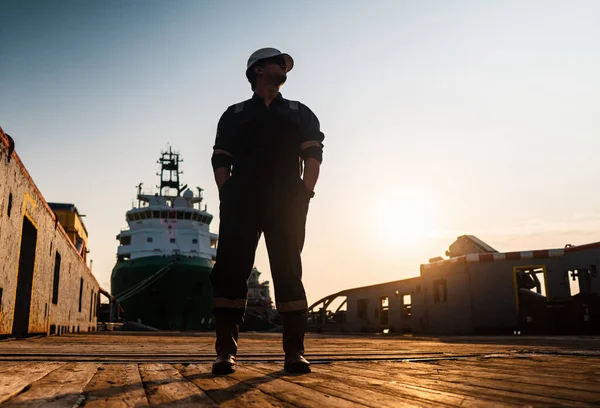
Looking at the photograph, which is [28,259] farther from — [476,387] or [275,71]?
[476,387]

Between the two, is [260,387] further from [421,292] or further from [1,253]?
[421,292]

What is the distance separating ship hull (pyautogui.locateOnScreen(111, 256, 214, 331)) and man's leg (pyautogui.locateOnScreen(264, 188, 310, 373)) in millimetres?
20825

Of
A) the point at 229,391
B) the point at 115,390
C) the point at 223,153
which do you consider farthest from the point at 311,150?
the point at 115,390

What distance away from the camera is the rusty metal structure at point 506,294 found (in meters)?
12.6

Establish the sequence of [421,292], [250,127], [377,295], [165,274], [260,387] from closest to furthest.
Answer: [260,387] < [250,127] < [421,292] < [377,295] < [165,274]

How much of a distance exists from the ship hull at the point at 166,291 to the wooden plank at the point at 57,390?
70.0ft

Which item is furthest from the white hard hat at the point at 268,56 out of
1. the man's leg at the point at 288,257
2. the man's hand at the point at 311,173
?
the man's leg at the point at 288,257

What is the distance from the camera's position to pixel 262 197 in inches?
107

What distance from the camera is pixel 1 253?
5.03 meters

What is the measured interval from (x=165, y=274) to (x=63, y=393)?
2196 cm

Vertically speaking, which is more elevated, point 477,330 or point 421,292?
point 421,292

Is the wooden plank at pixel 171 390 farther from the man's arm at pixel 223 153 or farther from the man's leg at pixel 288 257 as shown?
the man's arm at pixel 223 153

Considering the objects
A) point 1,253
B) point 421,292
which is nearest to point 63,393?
point 1,253

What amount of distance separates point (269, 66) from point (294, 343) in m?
1.59
